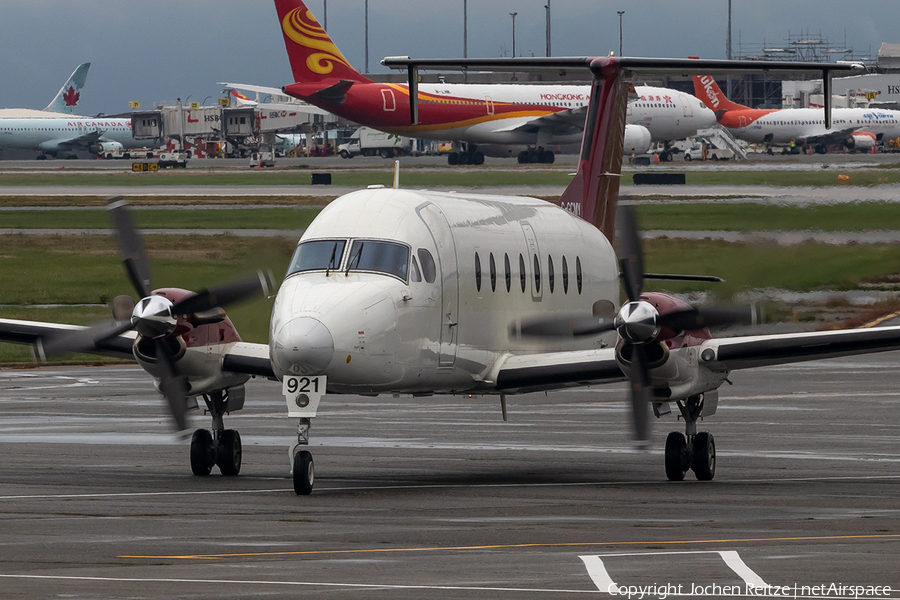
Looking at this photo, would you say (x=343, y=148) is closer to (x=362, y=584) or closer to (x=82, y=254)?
(x=82, y=254)

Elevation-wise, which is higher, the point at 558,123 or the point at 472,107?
the point at 472,107

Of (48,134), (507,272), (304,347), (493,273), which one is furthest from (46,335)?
(48,134)

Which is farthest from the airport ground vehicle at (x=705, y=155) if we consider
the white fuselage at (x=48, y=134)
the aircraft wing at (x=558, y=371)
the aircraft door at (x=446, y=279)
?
the aircraft door at (x=446, y=279)

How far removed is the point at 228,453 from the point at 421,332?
A: 3378mm

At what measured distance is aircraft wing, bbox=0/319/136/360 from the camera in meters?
18.2

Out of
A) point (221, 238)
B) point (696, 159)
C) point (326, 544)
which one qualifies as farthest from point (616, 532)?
point (696, 159)

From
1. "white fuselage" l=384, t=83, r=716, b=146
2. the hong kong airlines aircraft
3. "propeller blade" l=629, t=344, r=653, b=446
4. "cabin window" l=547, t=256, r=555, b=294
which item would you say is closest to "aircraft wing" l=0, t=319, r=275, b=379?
"cabin window" l=547, t=256, r=555, b=294

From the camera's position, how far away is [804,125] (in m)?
128

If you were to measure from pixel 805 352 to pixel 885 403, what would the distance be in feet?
33.5

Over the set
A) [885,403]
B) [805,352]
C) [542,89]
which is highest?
[542,89]

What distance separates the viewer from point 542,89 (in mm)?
95438

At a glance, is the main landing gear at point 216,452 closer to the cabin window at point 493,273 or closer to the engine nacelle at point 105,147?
the cabin window at point 493,273

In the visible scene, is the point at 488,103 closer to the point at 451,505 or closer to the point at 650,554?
the point at 451,505

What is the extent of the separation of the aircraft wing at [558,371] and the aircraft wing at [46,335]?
489cm
